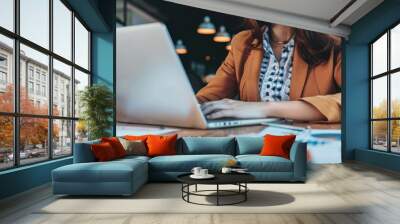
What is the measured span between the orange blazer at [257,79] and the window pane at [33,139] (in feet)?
13.4

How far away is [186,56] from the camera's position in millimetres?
9797

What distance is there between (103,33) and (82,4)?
5.90 feet

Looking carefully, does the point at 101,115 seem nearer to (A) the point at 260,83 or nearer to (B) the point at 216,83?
(B) the point at 216,83

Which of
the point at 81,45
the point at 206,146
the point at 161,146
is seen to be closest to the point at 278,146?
the point at 206,146

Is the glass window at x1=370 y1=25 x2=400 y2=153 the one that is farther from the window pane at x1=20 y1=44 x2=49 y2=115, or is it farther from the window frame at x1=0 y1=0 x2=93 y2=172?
the window pane at x1=20 y1=44 x2=49 y2=115

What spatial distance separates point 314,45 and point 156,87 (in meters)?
3.94

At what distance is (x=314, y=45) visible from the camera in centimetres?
980

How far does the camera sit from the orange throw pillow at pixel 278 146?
680 centimetres

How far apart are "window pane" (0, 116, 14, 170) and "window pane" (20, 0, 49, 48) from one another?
4.45 ft

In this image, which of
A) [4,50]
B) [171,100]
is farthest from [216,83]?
[4,50]

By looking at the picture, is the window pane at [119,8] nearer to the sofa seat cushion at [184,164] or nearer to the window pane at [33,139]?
the window pane at [33,139]

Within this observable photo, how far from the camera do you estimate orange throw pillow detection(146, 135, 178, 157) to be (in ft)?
23.3

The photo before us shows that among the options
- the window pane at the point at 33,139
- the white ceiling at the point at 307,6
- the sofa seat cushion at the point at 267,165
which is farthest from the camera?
the white ceiling at the point at 307,6

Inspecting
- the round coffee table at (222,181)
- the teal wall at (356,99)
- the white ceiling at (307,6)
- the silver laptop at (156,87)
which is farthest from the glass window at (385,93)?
the round coffee table at (222,181)
